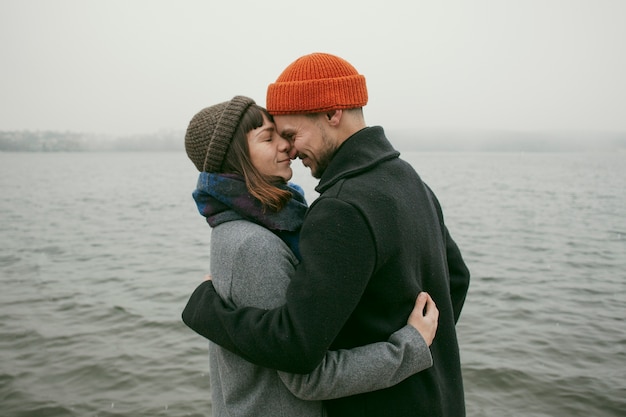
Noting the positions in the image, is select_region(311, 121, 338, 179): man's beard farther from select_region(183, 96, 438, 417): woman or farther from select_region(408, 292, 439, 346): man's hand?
select_region(408, 292, 439, 346): man's hand

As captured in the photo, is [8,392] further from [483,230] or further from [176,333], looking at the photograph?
[483,230]

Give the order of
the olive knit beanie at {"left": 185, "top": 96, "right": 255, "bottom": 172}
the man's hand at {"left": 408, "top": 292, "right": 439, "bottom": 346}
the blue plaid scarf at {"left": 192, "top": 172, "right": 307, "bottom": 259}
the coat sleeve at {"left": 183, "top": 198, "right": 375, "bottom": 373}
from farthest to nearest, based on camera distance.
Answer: the olive knit beanie at {"left": 185, "top": 96, "right": 255, "bottom": 172}, the blue plaid scarf at {"left": 192, "top": 172, "right": 307, "bottom": 259}, the man's hand at {"left": 408, "top": 292, "right": 439, "bottom": 346}, the coat sleeve at {"left": 183, "top": 198, "right": 375, "bottom": 373}

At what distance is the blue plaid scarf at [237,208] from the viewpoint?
240 cm

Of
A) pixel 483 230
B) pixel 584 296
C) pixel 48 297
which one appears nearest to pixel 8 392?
pixel 48 297

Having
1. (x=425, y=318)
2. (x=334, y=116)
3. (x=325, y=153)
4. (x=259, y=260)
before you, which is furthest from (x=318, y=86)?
(x=425, y=318)

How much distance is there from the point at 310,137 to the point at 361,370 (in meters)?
1.01

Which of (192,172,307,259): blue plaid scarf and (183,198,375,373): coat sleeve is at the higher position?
(192,172,307,259): blue plaid scarf

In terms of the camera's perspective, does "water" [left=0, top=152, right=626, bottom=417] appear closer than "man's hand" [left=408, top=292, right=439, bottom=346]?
No

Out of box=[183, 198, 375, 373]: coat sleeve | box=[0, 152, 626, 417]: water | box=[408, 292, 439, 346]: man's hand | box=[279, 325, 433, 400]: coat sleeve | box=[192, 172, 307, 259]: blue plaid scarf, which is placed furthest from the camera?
box=[0, 152, 626, 417]: water

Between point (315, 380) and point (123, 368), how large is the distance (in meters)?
6.64

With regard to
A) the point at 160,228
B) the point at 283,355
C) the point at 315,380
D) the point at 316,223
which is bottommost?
the point at 160,228

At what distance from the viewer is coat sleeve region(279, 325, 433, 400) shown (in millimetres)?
2162

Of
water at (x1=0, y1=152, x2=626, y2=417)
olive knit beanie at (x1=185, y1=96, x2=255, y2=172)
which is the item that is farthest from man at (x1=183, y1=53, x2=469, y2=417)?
water at (x1=0, y1=152, x2=626, y2=417)

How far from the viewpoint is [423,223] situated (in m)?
2.33
